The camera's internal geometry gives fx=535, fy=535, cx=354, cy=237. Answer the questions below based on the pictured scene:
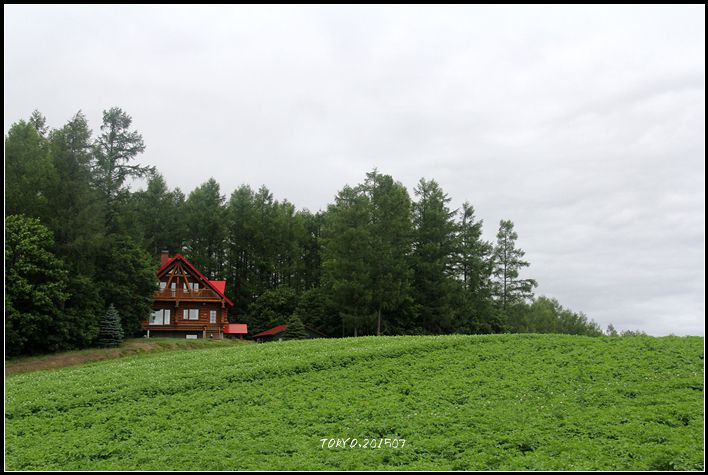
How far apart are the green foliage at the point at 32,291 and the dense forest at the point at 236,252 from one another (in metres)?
0.09

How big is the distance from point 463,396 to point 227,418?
814 centimetres

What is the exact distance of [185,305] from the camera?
54.5 meters

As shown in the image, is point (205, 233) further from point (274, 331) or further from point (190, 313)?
point (274, 331)

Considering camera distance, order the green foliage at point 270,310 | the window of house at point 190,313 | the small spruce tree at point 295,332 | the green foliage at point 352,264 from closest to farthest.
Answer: the small spruce tree at point 295,332 < the green foliage at point 352,264 < the window of house at point 190,313 < the green foliage at point 270,310

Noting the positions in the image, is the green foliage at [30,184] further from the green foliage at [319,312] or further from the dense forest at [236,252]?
the green foliage at [319,312]

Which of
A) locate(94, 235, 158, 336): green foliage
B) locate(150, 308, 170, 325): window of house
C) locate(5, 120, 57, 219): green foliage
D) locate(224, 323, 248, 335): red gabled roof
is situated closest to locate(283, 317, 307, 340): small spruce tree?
locate(224, 323, 248, 335): red gabled roof

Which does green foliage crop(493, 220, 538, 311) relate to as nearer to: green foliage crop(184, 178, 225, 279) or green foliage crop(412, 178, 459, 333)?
green foliage crop(412, 178, 459, 333)

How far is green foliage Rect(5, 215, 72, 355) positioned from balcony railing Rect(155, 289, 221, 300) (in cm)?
1730

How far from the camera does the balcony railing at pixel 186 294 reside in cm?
5354

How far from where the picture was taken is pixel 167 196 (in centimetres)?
7125

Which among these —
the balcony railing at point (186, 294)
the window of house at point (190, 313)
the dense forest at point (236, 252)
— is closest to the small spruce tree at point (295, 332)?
the dense forest at point (236, 252)

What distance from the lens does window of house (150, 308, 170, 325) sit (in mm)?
53594

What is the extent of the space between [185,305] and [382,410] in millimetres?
41222

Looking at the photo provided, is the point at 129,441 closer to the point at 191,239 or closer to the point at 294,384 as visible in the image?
the point at 294,384
